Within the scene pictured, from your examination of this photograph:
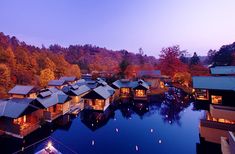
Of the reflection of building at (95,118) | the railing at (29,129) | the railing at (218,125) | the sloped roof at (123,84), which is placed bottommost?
the reflection of building at (95,118)

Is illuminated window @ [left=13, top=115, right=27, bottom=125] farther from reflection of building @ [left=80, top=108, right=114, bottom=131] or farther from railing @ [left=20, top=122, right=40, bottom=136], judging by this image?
reflection of building @ [left=80, top=108, right=114, bottom=131]

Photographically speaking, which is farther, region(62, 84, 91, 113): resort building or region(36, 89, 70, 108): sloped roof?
region(62, 84, 91, 113): resort building

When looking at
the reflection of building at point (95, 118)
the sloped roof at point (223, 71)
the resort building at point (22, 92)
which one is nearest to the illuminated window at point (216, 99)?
the sloped roof at point (223, 71)

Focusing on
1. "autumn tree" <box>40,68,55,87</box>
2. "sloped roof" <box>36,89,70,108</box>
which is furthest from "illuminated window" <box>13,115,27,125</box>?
"autumn tree" <box>40,68,55,87</box>

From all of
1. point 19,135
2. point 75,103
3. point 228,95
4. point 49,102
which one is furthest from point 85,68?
point 228,95

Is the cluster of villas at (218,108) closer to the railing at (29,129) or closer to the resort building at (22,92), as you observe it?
the railing at (29,129)

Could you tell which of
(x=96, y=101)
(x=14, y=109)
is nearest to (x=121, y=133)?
(x=96, y=101)

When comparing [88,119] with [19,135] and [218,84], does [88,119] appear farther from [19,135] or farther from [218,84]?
[218,84]
